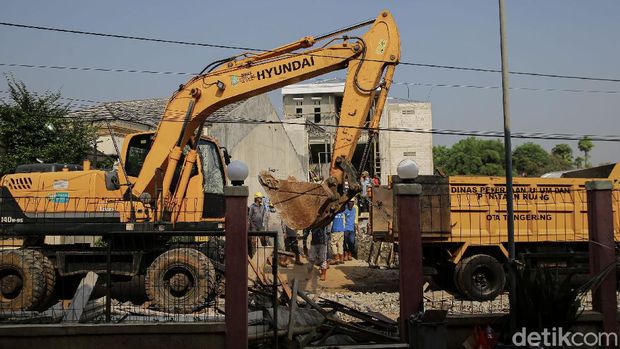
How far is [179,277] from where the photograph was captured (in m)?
9.78

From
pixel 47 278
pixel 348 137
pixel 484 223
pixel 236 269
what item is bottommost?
pixel 47 278

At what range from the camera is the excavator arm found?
10914 millimetres

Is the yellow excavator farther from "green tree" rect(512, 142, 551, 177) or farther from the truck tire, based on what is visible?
"green tree" rect(512, 142, 551, 177)

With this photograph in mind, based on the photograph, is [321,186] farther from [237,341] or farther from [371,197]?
A: [237,341]

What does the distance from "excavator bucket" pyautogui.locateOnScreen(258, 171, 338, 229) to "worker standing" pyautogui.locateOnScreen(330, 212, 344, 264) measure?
5583 millimetres

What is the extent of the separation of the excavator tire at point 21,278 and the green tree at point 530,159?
203ft

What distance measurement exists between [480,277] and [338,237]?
5433 millimetres

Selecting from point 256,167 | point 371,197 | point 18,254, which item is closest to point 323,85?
point 256,167

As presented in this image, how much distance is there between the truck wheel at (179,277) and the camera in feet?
31.5

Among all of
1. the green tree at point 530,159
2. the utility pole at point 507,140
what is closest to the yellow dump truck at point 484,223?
the utility pole at point 507,140

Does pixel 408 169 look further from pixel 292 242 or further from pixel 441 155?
pixel 441 155

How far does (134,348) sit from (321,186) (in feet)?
14.0

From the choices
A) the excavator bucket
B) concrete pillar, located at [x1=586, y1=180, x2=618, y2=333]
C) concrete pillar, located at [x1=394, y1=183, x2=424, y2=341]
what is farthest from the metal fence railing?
concrete pillar, located at [x1=586, y1=180, x2=618, y2=333]

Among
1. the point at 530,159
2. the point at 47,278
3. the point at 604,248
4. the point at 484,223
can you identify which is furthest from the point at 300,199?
the point at 530,159
